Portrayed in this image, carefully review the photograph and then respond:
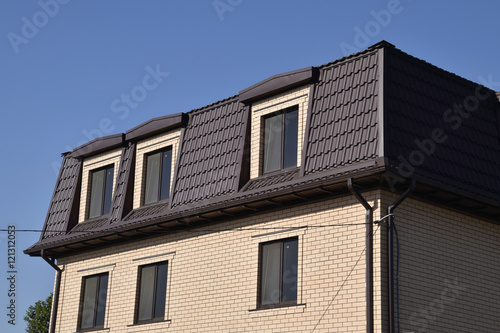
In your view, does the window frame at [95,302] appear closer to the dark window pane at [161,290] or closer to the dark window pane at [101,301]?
the dark window pane at [101,301]

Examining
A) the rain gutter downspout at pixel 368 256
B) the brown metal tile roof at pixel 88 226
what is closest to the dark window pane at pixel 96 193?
the brown metal tile roof at pixel 88 226

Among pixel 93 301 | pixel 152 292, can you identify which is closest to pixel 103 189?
pixel 93 301

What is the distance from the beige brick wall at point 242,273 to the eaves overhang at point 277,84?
9.35 feet

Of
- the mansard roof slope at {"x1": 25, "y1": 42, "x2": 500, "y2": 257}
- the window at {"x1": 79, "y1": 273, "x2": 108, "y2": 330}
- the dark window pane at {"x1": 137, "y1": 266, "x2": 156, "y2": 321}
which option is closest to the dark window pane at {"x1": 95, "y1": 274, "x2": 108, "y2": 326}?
the window at {"x1": 79, "y1": 273, "x2": 108, "y2": 330}

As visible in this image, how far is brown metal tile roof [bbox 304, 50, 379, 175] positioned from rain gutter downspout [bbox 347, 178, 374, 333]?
0.69 meters

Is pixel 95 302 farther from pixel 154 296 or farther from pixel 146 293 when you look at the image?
pixel 154 296

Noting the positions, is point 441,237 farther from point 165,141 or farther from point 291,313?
point 165,141

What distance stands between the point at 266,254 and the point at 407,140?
12.5 ft

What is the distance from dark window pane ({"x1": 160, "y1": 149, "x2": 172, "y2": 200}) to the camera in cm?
1906

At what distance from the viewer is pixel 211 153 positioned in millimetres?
18031

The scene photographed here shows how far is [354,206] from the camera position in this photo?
14656 mm

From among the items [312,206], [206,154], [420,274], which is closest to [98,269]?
[206,154]

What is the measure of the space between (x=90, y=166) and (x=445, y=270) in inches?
417

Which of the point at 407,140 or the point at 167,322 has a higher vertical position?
the point at 407,140
